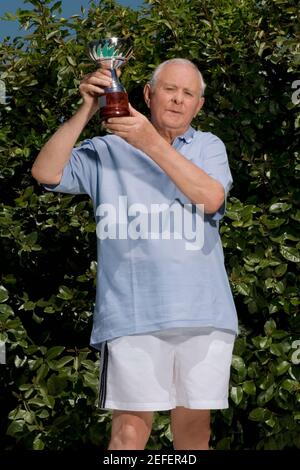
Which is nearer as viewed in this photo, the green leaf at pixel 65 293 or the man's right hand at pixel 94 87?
the man's right hand at pixel 94 87

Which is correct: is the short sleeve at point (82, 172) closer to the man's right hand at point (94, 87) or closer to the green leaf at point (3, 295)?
the man's right hand at point (94, 87)

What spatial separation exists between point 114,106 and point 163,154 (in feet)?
0.69

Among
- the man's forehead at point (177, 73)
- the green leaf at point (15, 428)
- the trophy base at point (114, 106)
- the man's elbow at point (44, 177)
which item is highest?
the man's forehead at point (177, 73)

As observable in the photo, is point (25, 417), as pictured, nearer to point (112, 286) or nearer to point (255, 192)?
point (112, 286)

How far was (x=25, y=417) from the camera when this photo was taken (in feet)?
Answer: 13.1

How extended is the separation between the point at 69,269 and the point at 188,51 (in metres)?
1.16

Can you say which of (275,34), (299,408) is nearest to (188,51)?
(275,34)

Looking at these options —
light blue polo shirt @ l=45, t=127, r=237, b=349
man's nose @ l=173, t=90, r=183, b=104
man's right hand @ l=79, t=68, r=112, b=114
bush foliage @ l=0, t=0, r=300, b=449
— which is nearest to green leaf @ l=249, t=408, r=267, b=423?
bush foliage @ l=0, t=0, r=300, b=449

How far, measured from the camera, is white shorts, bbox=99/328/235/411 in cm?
302

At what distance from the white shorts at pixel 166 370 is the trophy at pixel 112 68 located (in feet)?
2.33

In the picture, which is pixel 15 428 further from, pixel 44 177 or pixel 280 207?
pixel 280 207

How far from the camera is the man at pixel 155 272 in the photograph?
9.86 ft

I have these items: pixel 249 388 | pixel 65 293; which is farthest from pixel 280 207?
pixel 65 293

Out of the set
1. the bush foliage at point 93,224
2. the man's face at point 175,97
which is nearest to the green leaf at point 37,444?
the bush foliage at point 93,224
